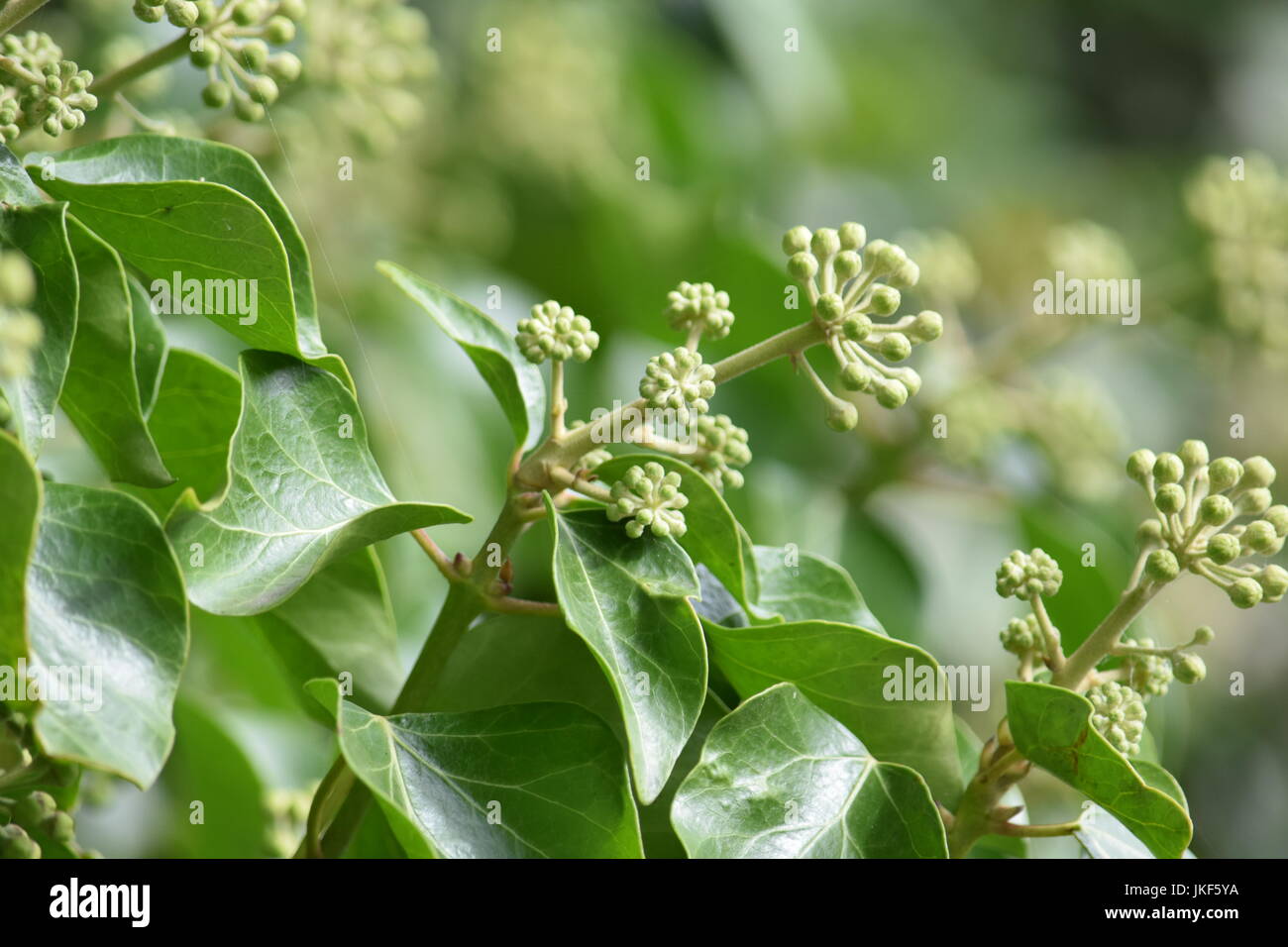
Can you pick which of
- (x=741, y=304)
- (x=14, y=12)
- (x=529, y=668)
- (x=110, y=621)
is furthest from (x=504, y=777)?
(x=741, y=304)

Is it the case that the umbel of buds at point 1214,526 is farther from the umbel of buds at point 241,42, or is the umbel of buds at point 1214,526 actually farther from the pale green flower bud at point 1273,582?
the umbel of buds at point 241,42

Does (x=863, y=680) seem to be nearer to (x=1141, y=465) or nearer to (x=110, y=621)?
(x=1141, y=465)

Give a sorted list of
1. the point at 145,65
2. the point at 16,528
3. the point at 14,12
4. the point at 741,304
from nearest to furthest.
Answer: the point at 16,528, the point at 14,12, the point at 145,65, the point at 741,304

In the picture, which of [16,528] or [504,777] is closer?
[16,528]

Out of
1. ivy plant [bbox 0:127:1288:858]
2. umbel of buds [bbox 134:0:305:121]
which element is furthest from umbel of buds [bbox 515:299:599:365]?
umbel of buds [bbox 134:0:305:121]

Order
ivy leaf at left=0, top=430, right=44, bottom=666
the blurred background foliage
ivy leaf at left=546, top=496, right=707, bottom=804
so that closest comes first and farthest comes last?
1. ivy leaf at left=0, top=430, right=44, bottom=666
2. ivy leaf at left=546, top=496, right=707, bottom=804
3. the blurred background foliage

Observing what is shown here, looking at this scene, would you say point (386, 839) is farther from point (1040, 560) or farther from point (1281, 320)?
point (1281, 320)

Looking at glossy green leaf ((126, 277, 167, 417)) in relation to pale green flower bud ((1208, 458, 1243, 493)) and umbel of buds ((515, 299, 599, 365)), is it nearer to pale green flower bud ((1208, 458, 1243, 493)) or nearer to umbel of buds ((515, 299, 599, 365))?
umbel of buds ((515, 299, 599, 365))
